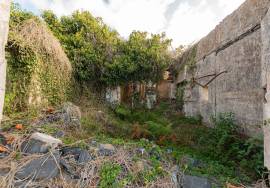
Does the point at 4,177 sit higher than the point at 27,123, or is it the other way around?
the point at 27,123

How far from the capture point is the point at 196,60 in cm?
816

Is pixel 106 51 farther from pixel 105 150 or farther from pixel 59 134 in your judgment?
pixel 105 150

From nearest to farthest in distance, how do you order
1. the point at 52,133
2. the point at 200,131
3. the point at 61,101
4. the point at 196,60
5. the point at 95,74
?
the point at 52,133
the point at 200,131
the point at 61,101
the point at 196,60
the point at 95,74

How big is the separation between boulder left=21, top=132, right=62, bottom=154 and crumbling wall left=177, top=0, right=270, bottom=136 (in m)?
3.51

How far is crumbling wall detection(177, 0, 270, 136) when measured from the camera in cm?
414

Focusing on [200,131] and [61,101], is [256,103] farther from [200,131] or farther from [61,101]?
[61,101]

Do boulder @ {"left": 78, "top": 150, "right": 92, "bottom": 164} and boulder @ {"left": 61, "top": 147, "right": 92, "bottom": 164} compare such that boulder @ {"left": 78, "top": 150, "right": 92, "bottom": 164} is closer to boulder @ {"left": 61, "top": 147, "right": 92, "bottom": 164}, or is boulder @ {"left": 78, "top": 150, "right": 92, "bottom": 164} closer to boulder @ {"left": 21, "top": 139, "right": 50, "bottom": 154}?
boulder @ {"left": 61, "top": 147, "right": 92, "bottom": 164}

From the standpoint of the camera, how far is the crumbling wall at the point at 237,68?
4145mm

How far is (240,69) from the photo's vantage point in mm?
4812

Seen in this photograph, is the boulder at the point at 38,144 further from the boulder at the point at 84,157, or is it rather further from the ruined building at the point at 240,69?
the ruined building at the point at 240,69

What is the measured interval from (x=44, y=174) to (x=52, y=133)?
160 centimetres

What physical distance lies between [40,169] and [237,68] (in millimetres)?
5001

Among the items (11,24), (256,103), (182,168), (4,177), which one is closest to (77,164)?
(4,177)

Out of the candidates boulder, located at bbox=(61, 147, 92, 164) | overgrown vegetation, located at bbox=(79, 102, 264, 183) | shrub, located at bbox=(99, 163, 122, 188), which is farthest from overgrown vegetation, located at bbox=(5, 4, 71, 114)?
shrub, located at bbox=(99, 163, 122, 188)
